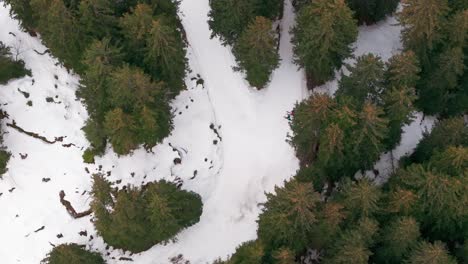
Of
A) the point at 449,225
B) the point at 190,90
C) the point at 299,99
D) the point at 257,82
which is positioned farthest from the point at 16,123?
the point at 449,225

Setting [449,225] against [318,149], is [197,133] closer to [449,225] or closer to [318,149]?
[318,149]

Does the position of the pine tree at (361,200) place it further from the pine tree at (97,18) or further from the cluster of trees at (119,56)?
the pine tree at (97,18)

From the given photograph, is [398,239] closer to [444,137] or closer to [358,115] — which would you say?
[358,115]

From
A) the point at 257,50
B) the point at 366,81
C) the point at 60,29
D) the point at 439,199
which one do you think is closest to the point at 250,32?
the point at 257,50

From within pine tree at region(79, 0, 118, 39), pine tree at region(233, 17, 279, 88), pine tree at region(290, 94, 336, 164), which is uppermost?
pine tree at region(79, 0, 118, 39)

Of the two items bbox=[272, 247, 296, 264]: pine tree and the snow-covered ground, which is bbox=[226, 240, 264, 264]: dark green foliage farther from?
the snow-covered ground

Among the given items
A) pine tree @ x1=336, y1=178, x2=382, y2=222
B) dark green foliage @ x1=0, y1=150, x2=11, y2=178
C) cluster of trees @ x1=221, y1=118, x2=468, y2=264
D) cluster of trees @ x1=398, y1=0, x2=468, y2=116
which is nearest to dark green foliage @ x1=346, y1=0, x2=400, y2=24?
cluster of trees @ x1=398, y1=0, x2=468, y2=116
